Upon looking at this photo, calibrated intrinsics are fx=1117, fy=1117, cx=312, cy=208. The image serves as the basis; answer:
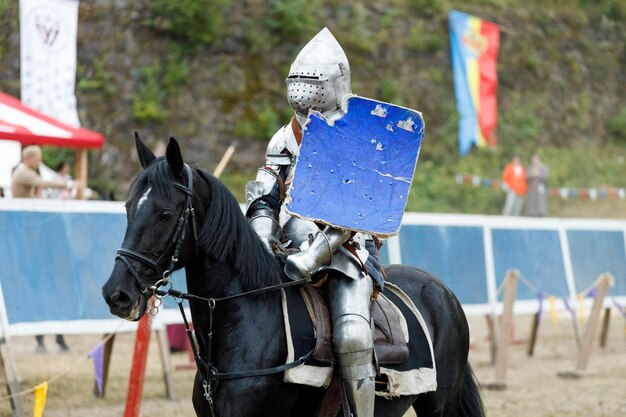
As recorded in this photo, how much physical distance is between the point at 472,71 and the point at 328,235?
74.2 feet

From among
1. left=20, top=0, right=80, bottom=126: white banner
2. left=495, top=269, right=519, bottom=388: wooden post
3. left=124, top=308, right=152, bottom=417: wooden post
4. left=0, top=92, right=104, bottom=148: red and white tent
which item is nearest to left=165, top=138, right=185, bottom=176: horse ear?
left=124, top=308, right=152, bottom=417: wooden post

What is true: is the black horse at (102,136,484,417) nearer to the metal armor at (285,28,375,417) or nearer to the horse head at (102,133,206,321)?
the horse head at (102,133,206,321)

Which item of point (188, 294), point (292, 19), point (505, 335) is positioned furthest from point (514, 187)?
point (188, 294)

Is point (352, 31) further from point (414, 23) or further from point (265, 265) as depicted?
point (265, 265)

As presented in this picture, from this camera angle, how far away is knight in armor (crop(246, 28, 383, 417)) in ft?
17.0

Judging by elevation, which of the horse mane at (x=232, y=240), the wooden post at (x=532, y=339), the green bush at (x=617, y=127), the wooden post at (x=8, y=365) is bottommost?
the green bush at (x=617, y=127)

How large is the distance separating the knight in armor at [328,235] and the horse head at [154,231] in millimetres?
492

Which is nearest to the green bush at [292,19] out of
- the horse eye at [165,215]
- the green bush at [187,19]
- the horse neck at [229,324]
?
the green bush at [187,19]

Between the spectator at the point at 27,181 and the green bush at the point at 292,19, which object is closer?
the spectator at the point at 27,181

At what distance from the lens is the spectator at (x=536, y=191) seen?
2536cm

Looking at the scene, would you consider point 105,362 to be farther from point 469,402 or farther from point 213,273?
point 213,273

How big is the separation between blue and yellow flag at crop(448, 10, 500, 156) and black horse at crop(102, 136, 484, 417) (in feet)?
73.2

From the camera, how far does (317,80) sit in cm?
533

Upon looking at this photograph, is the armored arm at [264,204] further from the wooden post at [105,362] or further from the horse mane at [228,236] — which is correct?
the wooden post at [105,362]
